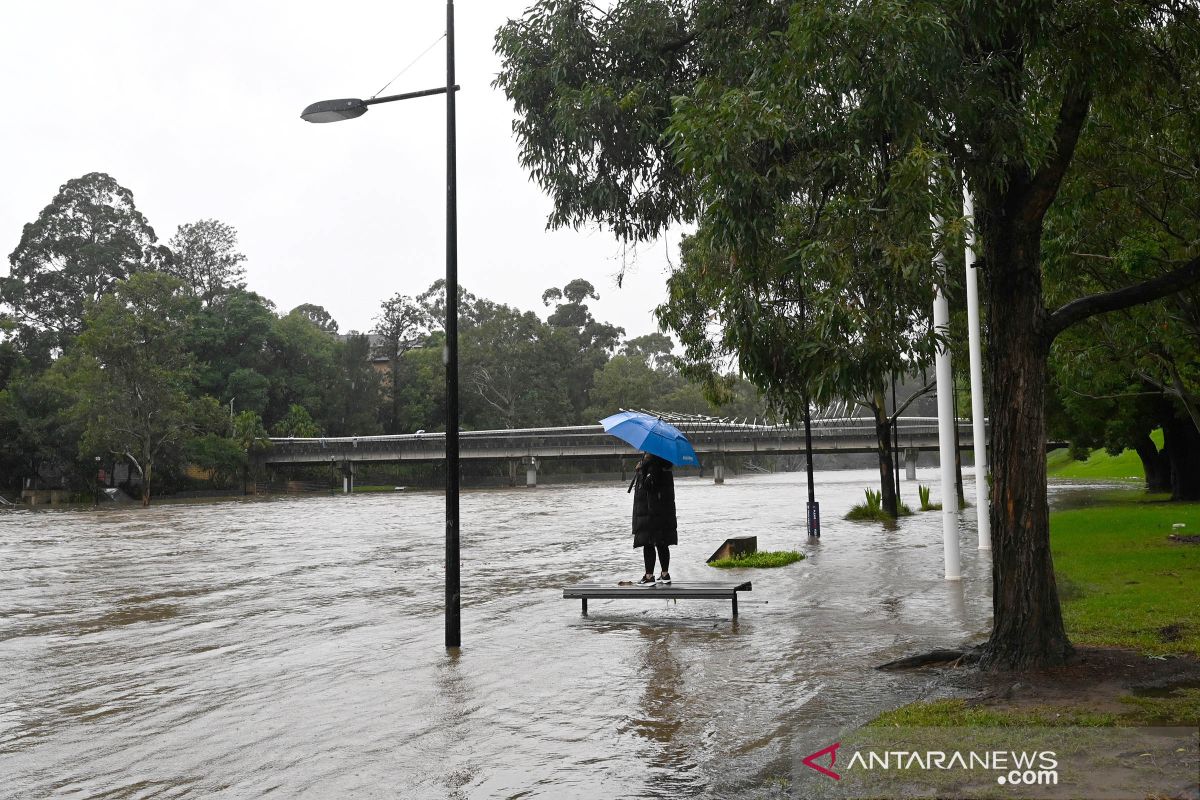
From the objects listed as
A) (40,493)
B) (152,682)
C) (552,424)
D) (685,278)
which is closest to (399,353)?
(552,424)

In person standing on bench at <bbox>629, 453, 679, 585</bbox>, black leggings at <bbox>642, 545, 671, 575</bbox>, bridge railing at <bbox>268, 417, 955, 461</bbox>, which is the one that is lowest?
black leggings at <bbox>642, 545, 671, 575</bbox>

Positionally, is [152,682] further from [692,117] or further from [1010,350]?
[1010,350]

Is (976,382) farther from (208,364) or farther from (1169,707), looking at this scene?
(208,364)

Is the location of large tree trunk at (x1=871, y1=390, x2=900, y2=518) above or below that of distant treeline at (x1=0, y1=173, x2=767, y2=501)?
below

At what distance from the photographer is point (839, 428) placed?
3273 inches

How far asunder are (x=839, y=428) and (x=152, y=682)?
7683 centimetres

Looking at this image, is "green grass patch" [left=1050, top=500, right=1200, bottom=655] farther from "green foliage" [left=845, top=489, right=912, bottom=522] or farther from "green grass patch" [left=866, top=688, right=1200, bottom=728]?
"green foliage" [left=845, top=489, right=912, bottom=522]

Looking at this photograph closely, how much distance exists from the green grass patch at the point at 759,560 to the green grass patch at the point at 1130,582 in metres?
4.32

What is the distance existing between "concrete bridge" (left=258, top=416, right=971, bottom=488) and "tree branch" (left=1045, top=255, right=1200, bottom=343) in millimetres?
74192

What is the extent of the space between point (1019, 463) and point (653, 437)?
4835 mm

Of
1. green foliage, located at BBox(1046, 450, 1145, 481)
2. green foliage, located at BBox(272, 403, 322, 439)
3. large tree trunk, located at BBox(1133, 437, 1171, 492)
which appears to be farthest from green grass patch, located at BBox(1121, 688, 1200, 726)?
green foliage, located at BBox(272, 403, 322, 439)

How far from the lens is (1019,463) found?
8.24m

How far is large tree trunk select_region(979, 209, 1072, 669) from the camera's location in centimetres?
813

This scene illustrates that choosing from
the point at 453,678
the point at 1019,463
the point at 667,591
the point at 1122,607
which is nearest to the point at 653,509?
the point at 667,591
